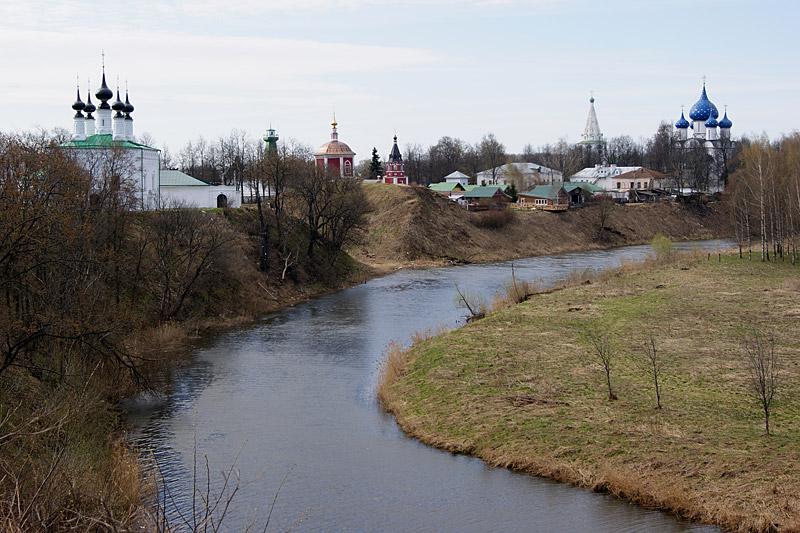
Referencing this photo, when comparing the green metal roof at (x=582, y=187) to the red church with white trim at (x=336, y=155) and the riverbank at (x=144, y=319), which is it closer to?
the riverbank at (x=144, y=319)

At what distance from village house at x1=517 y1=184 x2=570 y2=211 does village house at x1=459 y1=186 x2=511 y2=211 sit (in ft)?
4.56

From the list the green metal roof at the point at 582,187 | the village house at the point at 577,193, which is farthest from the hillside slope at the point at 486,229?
the green metal roof at the point at 582,187

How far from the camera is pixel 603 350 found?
2112 centimetres

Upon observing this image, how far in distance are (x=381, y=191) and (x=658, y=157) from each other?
152 feet

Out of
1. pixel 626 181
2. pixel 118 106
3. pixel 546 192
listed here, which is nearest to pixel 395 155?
pixel 546 192

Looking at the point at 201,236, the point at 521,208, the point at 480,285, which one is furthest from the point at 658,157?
the point at 201,236

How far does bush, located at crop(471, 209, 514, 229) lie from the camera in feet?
199

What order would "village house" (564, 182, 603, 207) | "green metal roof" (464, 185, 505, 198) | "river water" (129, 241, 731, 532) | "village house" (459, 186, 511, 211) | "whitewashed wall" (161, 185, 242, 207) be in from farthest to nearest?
"village house" (564, 182, 603, 207) < "green metal roof" (464, 185, 505, 198) < "village house" (459, 186, 511, 211) < "whitewashed wall" (161, 185, 242, 207) < "river water" (129, 241, 731, 532)

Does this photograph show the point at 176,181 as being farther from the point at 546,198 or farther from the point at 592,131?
the point at 592,131

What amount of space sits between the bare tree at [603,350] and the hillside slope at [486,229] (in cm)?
2684

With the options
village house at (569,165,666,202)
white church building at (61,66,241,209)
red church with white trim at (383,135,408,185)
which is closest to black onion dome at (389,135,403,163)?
red church with white trim at (383,135,408,185)

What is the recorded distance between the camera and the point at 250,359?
955 inches

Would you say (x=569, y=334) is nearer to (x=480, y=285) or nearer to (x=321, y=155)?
(x=480, y=285)

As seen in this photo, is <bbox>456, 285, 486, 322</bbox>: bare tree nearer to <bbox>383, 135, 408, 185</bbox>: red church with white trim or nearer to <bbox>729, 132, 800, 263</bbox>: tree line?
<bbox>729, 132, 800, 263</bbox>: tree line
